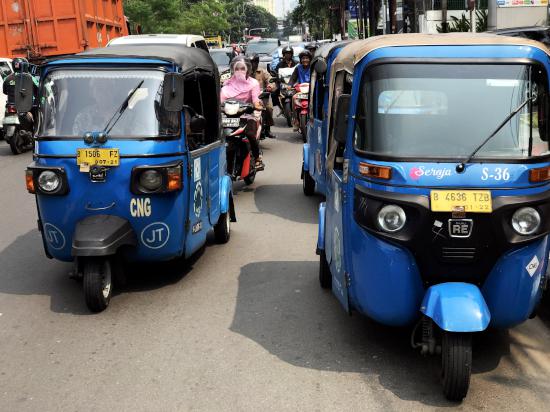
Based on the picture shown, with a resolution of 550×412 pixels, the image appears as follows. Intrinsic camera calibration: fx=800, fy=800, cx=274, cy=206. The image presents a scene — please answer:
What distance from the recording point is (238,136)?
11016mm

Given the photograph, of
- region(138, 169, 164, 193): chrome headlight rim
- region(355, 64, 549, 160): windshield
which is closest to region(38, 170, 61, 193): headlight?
region(138, 169, 164, 193): chrome headlight rim

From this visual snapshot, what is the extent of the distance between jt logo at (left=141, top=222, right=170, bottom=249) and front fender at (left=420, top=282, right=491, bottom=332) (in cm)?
258

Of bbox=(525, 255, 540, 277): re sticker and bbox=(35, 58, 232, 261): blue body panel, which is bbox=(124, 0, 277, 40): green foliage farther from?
bbox=(525, 255, 540, 277): re sticker

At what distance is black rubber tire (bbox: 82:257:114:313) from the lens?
19.8 feet

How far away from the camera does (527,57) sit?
4.72m

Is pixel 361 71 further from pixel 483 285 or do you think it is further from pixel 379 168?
pixel 483 285

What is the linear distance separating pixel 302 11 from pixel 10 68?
1990 inches

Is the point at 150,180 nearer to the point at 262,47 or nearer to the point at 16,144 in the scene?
the point at 16,144

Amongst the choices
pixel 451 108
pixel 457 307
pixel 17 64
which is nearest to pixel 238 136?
pixel 451 108

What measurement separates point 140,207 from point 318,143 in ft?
12.9

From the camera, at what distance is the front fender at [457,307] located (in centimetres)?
429

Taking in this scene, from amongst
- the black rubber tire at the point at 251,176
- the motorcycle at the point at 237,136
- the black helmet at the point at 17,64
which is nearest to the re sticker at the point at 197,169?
the motorcycle at the point at 237,136

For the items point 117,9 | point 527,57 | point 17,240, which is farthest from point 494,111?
point 117,9

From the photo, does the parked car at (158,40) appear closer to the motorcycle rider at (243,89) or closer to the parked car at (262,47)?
the motorcycle rider at (243,89)
